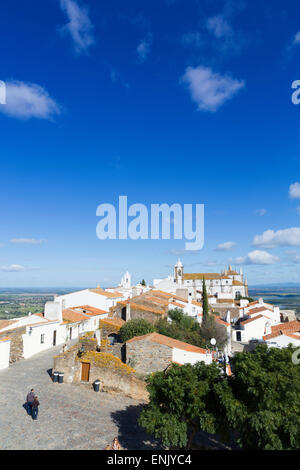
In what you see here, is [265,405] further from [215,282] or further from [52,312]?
[215,282]

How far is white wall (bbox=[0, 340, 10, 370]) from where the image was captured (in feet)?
73.8

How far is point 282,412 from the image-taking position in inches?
396

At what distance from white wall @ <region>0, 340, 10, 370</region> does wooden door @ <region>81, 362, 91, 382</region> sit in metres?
7.16

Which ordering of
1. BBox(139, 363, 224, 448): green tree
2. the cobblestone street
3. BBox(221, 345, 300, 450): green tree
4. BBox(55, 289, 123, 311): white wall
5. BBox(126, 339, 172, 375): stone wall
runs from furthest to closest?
BBox(55, 289, 123, 311): white wall
BBox(126, 339, 172, 375): stone wall
the cobblestone street
BBox(139, 363, 224, 448): green tree
BBox(221, 345, 300, 450): green tree

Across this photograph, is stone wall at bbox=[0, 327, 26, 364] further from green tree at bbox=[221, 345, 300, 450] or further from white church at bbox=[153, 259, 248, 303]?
white church at bbox=[153, 259, 248, 303]

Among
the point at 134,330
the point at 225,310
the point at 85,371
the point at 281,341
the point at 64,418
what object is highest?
the point at 134,330

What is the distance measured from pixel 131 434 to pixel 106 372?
5.89 m

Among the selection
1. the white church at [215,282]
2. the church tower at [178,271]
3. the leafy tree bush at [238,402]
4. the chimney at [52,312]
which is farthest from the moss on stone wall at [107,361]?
the church tower at [178,271]

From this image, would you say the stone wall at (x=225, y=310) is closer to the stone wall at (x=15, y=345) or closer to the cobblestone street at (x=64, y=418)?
the stone wall at (x=15, y=345)

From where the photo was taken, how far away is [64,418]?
14734mm

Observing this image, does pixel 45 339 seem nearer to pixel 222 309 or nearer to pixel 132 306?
pixel 132 306

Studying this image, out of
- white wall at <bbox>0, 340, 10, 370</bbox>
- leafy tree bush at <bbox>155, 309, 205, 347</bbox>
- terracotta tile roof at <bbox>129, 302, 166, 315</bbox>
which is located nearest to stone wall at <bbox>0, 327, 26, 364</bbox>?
white wall at <bbox>0, 340, 10, 370</bbox>

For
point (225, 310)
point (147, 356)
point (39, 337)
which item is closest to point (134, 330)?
point (147, 356)
